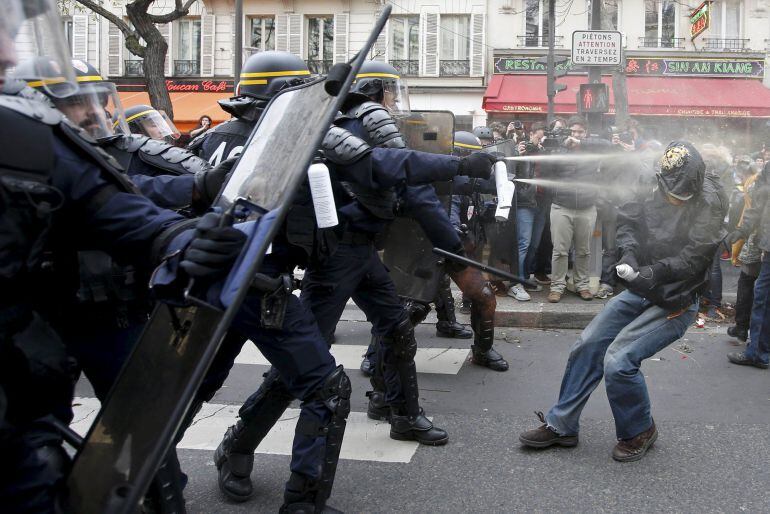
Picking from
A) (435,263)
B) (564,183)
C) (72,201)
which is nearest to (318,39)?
(564,183)

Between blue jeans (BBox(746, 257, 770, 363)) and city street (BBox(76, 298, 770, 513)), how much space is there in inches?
7.7

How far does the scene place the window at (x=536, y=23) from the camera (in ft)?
75.1

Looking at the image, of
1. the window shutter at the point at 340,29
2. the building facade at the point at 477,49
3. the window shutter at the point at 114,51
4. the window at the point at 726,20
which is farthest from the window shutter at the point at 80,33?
the window at the point at 726,20

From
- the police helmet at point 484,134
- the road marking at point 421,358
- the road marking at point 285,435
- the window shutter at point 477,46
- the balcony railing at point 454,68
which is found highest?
the window shutter at point 477,46

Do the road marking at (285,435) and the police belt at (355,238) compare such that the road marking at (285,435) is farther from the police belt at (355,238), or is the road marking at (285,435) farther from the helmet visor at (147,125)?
the helmet visor at (147,125)

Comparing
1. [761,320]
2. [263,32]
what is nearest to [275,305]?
[761,320]

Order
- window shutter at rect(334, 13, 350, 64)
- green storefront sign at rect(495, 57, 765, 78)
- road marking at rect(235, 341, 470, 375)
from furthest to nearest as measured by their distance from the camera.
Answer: window shutter at rect(334, 13, 350, 64) → green storefront sign at rect(495, 57, 765, 78) → road marking at rect(235, 341, 470, 375)

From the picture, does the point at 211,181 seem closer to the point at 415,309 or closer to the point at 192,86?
the point at 415,309

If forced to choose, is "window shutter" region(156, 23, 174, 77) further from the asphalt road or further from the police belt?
the police belt

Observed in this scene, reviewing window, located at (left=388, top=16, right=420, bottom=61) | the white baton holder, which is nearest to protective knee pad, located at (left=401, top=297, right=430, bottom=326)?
the white baton holder

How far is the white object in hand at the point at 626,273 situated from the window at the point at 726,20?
841 inches

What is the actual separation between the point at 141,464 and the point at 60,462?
0.36m

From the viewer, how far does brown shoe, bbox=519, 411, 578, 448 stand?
13.4 ft

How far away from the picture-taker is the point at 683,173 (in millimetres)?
3979
